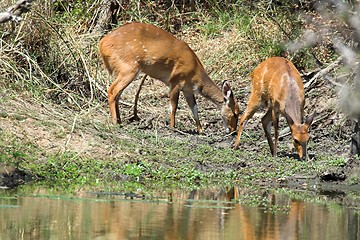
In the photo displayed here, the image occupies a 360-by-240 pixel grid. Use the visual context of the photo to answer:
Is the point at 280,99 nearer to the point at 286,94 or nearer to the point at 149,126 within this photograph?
the point at 286,94

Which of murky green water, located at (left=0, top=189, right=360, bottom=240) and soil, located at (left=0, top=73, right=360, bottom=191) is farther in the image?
soil, located at (left=0, top=73, right=360, bottom=191)

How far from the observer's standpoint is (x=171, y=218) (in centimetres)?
720

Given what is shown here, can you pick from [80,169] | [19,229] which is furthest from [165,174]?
[19,229]

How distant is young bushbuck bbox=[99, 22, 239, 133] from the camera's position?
13.3m

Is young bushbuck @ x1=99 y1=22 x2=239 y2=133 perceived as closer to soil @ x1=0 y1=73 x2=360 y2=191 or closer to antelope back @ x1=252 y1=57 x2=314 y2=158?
soil @ x1=0 y1=73 x2=360 y2=191

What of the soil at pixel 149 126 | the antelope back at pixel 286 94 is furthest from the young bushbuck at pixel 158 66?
the antelope back at pixel 286 94

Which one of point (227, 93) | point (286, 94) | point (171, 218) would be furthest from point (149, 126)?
point (171, 218)

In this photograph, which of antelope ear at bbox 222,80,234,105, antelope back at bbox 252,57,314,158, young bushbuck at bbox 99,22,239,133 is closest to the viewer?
antelope back at bbox 252,57,314,158

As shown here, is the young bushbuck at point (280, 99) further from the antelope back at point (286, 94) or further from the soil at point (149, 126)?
the soil at point (149, 126)

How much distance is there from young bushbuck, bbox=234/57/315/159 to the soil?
1.27 feet

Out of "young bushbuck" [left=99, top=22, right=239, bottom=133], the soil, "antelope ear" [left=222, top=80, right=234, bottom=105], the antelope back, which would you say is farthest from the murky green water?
"antelope ear" [left=222, top=80, right=234, bottom=105]

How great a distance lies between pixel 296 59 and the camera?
15773 millimetres

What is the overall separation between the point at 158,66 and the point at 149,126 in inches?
43.1

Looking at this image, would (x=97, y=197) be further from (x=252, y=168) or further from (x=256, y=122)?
(x=256, y=122)
